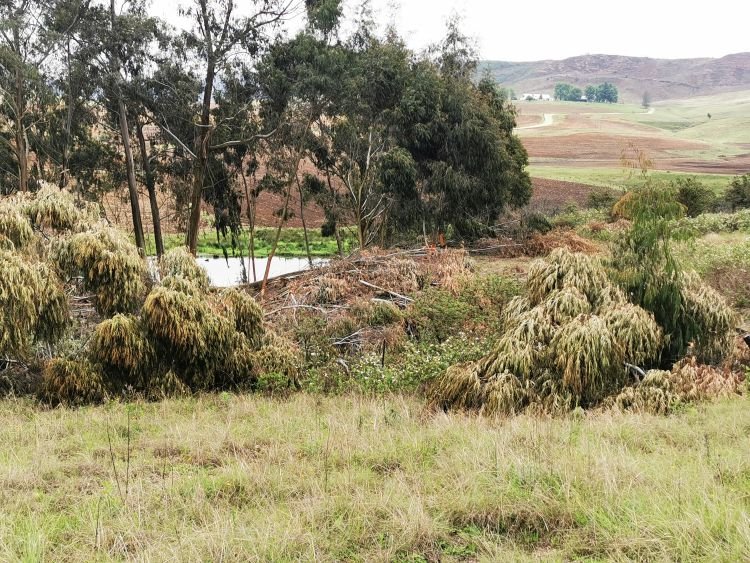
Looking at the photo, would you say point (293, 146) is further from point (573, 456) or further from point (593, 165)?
point (593, 165)

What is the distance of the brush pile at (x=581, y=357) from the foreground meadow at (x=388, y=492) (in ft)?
5.06

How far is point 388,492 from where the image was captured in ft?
15.7

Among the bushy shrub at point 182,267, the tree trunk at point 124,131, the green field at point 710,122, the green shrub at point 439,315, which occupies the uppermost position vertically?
the green field at point 710,122

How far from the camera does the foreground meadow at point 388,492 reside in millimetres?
3982

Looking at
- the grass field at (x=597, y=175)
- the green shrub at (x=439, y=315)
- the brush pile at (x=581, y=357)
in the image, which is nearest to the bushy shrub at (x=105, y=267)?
the brush pile at (x=581, y=357)

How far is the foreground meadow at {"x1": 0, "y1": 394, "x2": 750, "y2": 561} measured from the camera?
157 inches

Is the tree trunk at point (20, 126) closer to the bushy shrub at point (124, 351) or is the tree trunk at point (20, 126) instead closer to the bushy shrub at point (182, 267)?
the bushy shrub at point (182, 267)

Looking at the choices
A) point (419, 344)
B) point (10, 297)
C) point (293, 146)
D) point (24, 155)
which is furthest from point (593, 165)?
point (10, 297)

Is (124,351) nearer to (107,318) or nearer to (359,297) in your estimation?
(107,318)

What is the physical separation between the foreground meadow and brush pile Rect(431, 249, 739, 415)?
1542 millimetres

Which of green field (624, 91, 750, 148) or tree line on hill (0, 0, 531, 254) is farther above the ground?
green field (624, 91, 750, 148)

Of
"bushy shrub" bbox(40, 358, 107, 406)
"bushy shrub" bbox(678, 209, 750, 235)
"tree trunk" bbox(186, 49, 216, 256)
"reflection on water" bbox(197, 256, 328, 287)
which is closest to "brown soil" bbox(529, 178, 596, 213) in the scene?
"bushy shrub" bbox(678, 209, 750, 235)

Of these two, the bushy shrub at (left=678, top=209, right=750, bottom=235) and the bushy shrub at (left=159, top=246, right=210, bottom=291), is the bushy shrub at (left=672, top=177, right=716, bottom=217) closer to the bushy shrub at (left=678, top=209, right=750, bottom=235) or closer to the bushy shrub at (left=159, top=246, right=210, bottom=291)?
the bushy shrub at (left=678, top=209, right=750, bottom=235)

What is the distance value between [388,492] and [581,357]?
5.27m
